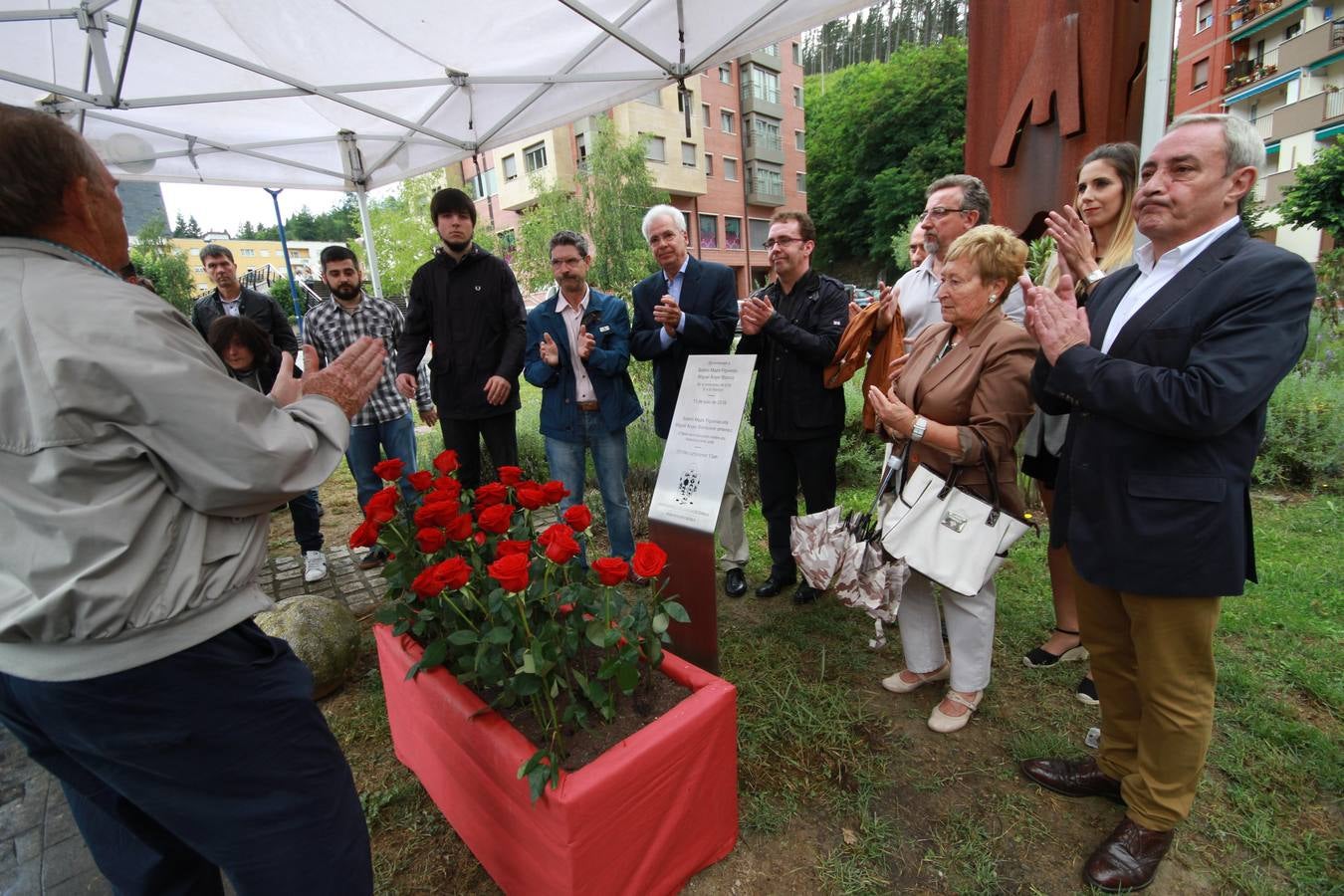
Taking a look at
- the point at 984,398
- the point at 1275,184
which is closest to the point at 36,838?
the point at 984,398

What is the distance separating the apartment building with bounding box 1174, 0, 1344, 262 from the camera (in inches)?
842

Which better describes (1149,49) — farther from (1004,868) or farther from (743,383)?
(1004,868)

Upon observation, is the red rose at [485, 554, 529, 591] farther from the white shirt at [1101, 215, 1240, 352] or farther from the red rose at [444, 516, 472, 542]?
the white shirt at [1101, 215, 1240, 352]

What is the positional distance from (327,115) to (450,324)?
Result: 12.7 ft

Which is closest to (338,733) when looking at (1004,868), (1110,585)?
(1004,868)

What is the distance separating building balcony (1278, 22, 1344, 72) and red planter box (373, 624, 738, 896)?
110ft

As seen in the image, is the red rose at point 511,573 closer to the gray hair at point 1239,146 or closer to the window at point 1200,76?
the gray hair at point 1239,146

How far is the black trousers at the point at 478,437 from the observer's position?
398 centimetres

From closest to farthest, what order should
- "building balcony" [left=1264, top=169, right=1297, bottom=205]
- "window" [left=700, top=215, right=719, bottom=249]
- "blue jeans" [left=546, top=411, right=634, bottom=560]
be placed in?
1. "blue jeans" [left=546, top=411, right=634, bottom=560]
2. "building balcony" [left=1264, top=169, right=1297, bottom=205]
3. "window" [left=700, top=215, right=719, bottom=249]

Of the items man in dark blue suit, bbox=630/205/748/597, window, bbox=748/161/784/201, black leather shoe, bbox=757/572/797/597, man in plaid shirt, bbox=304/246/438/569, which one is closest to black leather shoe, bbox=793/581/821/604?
black leather shoe, bbox=757/572/797/597

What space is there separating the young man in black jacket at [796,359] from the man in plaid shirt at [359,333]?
2543 mm

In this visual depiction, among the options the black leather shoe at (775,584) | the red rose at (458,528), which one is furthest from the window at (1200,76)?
the red rose at (458,528)

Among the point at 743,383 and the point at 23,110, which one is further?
the point at 743,383

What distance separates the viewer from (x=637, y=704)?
1876mm
